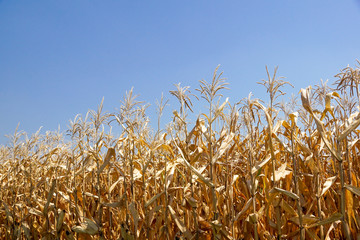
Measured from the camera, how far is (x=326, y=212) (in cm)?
276

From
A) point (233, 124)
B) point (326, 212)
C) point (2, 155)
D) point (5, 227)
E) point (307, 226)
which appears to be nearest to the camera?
point (307, 226)

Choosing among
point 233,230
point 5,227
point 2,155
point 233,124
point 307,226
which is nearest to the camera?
point 307,226

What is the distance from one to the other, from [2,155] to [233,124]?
21.2ft

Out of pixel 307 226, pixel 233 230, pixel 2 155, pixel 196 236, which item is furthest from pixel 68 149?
pixel 2 155

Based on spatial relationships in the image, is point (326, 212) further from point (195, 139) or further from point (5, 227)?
point (5, 227)

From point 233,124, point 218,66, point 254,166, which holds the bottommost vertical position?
point 254,166

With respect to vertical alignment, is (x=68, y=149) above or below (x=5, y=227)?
above

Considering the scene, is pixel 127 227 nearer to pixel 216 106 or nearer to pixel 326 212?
pixel 216 106

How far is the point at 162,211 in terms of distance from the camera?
3.05m

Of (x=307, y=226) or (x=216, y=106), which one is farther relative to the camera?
(x=216, y=106)

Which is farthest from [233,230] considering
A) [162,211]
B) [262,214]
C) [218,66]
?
[218,66]

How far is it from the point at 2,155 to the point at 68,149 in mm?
4378

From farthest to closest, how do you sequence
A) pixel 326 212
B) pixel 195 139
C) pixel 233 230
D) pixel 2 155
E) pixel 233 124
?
pixel 2 155 < pixel 195 139 < pixel 233 124 < pixel 326 212 < pixel 233 230

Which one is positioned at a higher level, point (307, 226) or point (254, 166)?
point (254, 166)
